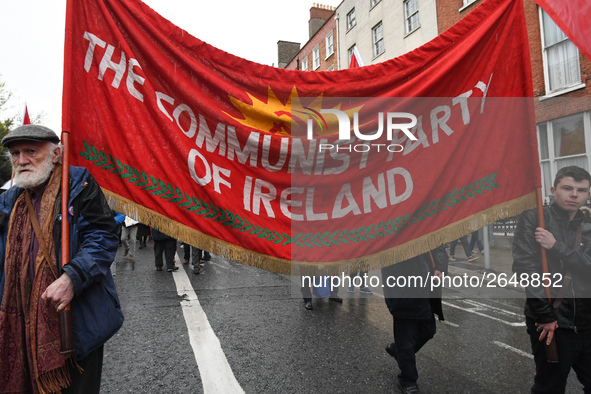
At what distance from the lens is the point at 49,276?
6.64 feet

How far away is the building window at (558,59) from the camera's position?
34.1 ft

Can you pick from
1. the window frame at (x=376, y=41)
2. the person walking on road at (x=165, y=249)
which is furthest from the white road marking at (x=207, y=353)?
the window frame at (x=376, y=41)

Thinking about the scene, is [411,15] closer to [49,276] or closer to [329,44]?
[329,44]

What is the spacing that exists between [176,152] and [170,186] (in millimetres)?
223

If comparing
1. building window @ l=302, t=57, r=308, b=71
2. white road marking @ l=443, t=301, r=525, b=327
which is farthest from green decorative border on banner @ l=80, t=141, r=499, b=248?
building window @ l=302, t=57, r=308, b=71

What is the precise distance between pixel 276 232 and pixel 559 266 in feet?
6.38

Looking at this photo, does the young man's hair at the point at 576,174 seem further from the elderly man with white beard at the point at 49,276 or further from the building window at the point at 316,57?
the building window at the point at 316,57

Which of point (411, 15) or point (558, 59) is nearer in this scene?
point (558, 59)

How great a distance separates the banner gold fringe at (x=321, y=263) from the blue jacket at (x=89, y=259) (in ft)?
0.60

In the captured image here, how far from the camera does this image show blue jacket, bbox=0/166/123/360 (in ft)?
6.54

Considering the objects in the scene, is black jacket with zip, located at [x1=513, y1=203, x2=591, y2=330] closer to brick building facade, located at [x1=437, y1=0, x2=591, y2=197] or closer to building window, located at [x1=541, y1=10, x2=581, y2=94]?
brick building facade, located at [x1=437, y1=0, x2=591, y2=197]

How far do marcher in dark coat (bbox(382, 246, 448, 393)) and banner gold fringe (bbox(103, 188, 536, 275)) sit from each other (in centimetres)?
83

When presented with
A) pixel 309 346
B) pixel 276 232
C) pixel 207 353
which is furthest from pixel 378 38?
pixel 276 232

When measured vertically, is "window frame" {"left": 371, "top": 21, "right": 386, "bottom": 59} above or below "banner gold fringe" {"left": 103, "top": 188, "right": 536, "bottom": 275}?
above
